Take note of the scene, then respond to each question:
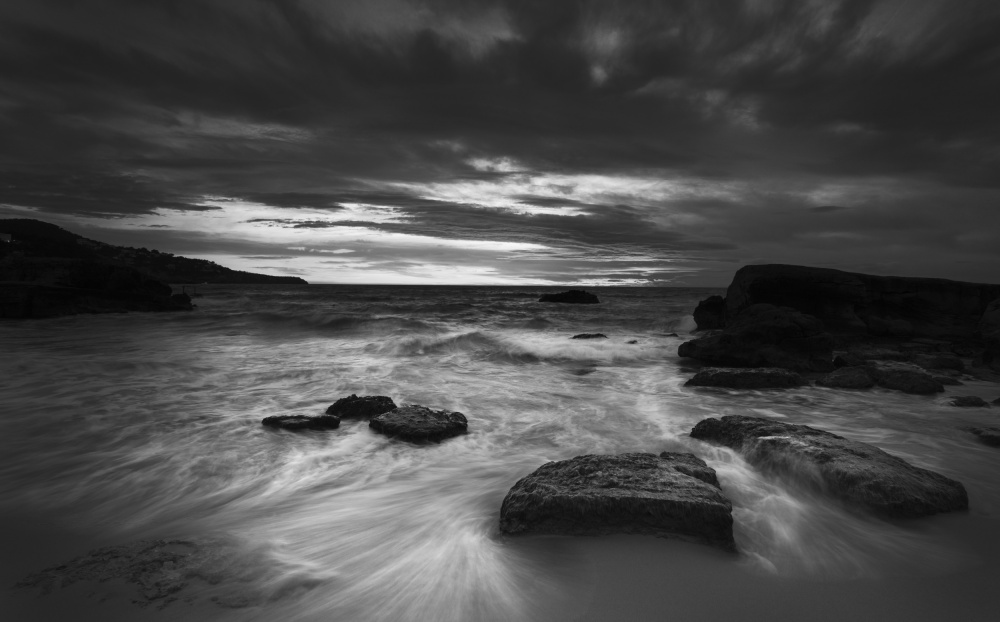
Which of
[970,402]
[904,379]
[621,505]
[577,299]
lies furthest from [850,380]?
[577,299]

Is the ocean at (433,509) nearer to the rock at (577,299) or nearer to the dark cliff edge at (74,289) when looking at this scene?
the dark cliff edge at (74,289)

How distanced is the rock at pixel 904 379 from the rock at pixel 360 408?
839 centimetres

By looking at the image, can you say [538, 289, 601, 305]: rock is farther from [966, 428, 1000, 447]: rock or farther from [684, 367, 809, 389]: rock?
[966, 428, 1000, 447]: rock

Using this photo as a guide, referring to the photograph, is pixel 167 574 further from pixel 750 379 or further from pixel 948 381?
pixel 948 381

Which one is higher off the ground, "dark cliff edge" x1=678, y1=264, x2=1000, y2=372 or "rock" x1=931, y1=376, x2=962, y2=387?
"dark cliff edge" x1=678, y1=264, x2=1000, y2=372

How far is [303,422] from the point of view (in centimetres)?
598

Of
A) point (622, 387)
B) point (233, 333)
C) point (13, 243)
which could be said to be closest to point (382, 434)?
point (622, 387)

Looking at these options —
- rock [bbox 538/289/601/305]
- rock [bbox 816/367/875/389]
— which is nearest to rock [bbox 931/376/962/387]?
rock [bbox 816/367/875/389]

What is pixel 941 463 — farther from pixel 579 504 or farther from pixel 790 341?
pixel 790 341

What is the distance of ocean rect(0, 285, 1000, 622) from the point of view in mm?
2539

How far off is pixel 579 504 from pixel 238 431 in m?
4.68

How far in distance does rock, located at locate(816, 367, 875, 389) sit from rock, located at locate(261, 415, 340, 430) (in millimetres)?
8457

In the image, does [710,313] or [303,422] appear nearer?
[303,422]

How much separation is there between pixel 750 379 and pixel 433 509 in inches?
269
